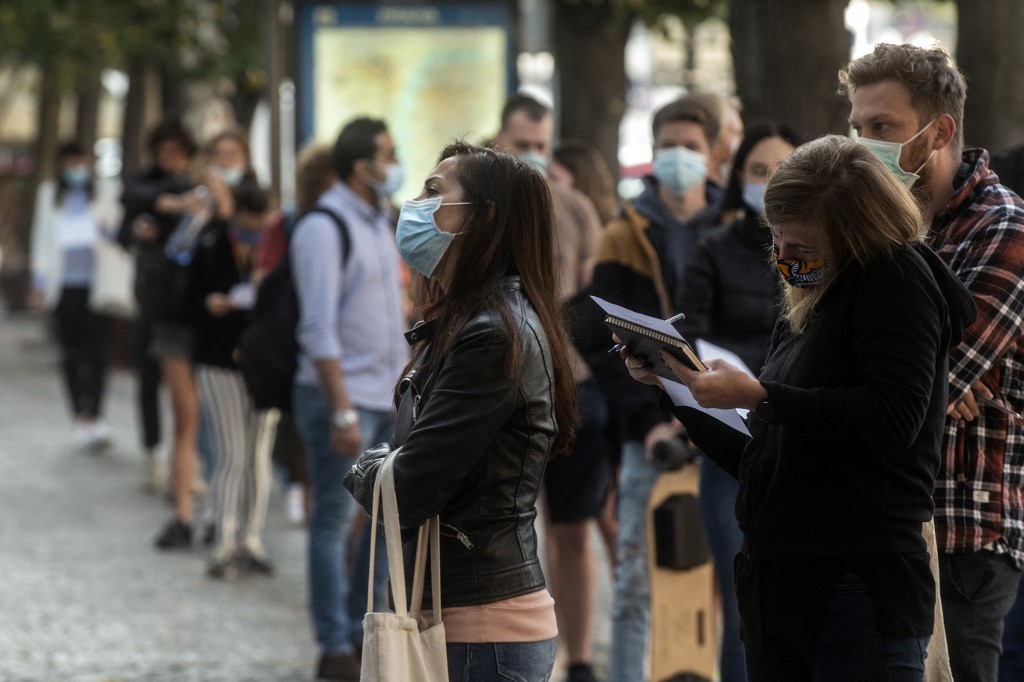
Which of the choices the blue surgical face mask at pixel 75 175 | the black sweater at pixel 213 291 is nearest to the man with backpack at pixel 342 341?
the black sweater at pixel 213 291

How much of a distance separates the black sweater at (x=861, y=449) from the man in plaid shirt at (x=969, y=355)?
1.61 feet

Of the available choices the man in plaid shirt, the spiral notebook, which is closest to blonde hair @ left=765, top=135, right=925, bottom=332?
the spiral notebook

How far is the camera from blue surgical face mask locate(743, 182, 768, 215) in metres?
5.22

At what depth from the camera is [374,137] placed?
6.50 metres

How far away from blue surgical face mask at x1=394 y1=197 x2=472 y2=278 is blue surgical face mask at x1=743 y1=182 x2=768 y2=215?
6.34ft

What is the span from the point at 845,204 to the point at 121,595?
5.71 m

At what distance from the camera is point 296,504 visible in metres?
9.92

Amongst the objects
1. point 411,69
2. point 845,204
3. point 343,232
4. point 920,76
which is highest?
point 411,69

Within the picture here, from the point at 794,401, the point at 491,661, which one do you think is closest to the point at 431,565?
the point at 491,661

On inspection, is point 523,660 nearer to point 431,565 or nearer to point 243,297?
point 431,565

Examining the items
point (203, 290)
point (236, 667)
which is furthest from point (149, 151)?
point (236, 667)

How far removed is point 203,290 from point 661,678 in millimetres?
4235

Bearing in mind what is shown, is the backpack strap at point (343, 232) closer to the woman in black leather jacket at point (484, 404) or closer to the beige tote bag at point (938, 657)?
the woman in black leather jacket at point (484, 404)

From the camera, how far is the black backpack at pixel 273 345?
21.4 feet
